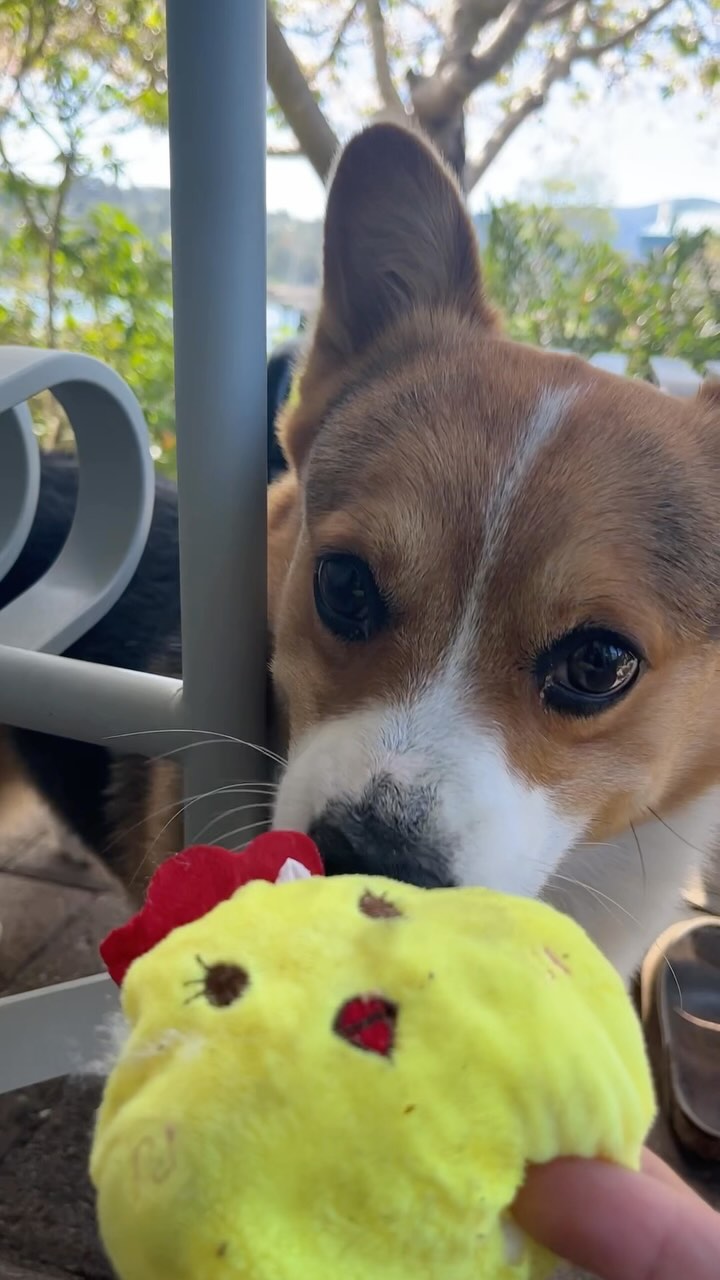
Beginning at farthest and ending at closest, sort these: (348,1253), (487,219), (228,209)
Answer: (487,219) < (228,209) < (348,1253)

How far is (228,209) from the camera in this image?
0.80 metres

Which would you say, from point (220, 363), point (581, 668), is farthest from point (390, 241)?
point (581, 668)

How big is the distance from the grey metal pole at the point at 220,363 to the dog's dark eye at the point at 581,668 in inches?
11.5

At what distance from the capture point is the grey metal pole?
0.76 m

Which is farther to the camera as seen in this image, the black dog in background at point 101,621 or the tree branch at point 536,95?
the tree branch at point 536,95

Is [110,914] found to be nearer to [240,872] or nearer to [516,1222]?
[240,872]

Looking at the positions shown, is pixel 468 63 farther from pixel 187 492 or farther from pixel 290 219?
pixel 187 492

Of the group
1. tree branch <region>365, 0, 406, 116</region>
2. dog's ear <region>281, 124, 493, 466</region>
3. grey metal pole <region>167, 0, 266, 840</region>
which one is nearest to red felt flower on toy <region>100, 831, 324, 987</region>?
grey metal pole <region>167, 0, 266, 840</region>

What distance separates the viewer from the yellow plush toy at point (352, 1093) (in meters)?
0.37

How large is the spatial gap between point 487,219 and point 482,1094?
7.62 ft

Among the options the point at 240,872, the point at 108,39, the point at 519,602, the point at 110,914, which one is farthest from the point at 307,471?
the point at 108,39

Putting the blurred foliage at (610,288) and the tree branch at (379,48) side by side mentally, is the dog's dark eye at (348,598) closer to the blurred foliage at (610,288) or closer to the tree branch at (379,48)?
the blurred foliage at (610,288)

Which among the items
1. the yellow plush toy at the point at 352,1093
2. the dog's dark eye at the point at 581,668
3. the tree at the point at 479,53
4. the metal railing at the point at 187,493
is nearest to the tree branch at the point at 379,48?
the tree at the point at 479,53

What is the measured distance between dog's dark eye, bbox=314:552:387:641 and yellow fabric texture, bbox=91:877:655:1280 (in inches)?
22.7
